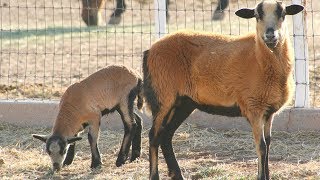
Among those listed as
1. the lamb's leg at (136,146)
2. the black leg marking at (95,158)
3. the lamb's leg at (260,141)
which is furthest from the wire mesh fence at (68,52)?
the lamb's leg at (260,141)

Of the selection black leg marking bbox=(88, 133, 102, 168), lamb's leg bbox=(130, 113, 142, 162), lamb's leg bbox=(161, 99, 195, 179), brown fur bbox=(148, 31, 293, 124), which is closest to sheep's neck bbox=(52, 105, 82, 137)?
black leg marking bbox=(88, 133, 102, 168)

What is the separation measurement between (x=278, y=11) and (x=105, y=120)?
13.0 ft

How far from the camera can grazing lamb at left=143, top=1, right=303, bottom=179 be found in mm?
8922

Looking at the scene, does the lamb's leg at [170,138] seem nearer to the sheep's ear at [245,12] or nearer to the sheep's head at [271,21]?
the sheep's ear at [245,12]

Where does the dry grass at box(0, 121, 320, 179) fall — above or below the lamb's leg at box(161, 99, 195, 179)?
below

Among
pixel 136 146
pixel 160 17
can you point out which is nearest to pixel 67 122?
pixel 136 146

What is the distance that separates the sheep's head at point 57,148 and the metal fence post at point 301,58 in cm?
316

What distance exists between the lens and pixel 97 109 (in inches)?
415

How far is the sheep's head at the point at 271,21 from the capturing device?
867cm

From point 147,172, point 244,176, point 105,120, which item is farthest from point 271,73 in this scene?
point 105,120

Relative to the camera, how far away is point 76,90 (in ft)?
34.7

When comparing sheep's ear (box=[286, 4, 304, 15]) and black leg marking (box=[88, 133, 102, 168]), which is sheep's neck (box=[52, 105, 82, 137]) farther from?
sheep's ear (box=[286, 4, 304, 15])

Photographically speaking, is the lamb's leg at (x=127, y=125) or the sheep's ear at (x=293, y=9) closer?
the sheep's ear at (x=293, y=9)

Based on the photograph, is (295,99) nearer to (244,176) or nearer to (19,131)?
(244,176)
